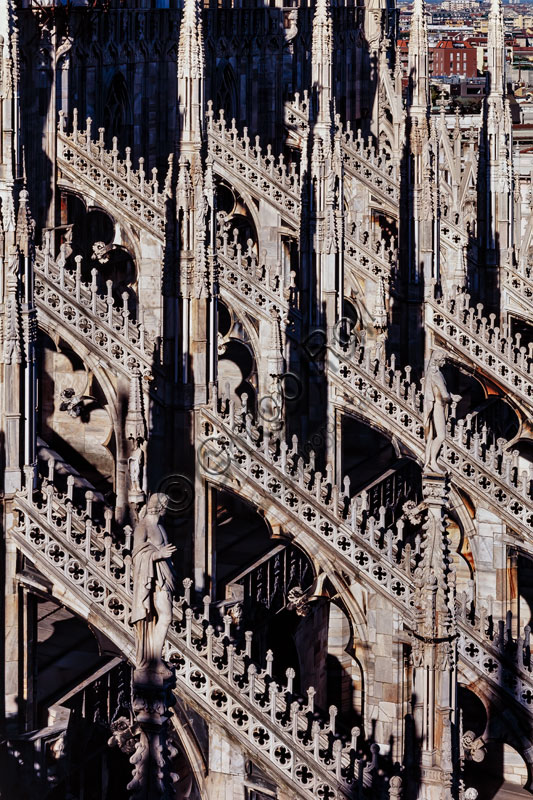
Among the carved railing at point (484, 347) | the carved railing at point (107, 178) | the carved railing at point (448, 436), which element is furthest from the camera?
the carved railing at point (484, 347)

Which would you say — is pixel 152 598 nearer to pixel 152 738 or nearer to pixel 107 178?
pixel 152 738

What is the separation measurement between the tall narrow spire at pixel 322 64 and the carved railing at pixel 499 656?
13.3 metres

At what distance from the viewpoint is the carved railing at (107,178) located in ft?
144

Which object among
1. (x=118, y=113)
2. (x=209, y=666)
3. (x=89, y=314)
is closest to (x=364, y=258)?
(x=118, y=113)

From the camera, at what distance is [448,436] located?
43.1 metres

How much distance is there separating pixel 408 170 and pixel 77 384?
565 inches

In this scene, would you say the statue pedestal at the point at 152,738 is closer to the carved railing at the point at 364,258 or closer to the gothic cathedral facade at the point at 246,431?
the gothic cathedral facade at the point at 246,431

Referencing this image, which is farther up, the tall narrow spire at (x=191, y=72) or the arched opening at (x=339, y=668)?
the tall narrow spire at (x=191, y=72)

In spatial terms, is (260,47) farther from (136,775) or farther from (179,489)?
Answer: (136,775)

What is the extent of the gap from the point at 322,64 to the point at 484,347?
7.60 meters

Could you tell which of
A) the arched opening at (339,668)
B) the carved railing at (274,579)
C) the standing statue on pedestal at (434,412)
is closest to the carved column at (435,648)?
the standing statue on pedestal at (434,412)

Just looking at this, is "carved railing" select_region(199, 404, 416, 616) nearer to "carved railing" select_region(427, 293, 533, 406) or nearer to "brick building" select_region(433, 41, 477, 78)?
"carved railing" select_region(427, 293, 533, 406)

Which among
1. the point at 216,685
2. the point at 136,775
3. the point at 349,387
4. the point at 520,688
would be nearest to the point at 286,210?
the point at 349,387

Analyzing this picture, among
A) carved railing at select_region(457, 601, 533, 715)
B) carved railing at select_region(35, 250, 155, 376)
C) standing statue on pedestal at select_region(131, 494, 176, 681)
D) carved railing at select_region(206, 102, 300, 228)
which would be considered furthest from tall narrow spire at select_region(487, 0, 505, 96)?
standing statue on pedestal at select_region(131, 494, 176, 681)
